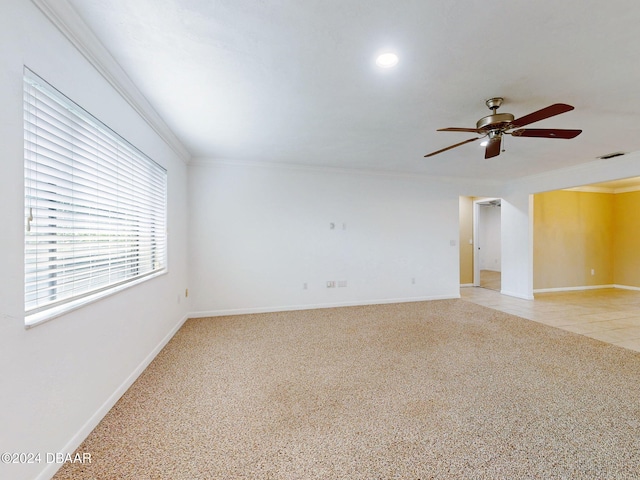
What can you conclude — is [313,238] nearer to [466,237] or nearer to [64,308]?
[64,308]

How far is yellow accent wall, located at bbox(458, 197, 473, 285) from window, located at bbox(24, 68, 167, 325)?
6.92 meters

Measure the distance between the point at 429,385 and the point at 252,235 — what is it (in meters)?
3.31

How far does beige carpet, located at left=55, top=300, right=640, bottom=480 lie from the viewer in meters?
1.50

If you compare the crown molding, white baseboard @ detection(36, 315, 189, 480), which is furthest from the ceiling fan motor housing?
white baseboard @ detection(36, 315, 189, 480)

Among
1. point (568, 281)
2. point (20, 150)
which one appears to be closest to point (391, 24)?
point (20, 150)

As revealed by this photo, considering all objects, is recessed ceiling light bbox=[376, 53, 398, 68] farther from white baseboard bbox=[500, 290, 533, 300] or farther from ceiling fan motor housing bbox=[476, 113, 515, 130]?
white baseboard bbox=[500, 290, 533, 300]

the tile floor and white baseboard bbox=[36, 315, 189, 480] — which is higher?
white baseboard bbox=[36, 315, 189, 480]

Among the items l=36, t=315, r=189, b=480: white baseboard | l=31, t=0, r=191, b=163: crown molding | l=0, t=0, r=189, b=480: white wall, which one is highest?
l=31, t=0, r=191, b=163: crown molding

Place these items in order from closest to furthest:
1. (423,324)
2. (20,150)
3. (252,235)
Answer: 1. (20,150)
2. (423,324)
3. (252,235)

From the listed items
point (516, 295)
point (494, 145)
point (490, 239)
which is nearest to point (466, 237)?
point (516, 295)

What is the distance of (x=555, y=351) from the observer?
301 cm

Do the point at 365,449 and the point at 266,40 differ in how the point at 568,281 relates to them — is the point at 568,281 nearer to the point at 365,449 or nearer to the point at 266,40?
the point at 365,449

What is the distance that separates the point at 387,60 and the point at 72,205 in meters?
2.24

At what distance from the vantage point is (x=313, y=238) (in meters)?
4.84
